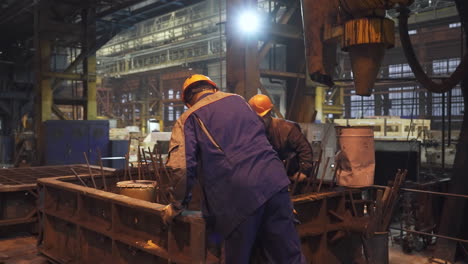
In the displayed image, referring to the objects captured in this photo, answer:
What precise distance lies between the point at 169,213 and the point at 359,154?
1.95m

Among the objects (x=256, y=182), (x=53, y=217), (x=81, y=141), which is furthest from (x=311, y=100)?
(x=81, y=141)

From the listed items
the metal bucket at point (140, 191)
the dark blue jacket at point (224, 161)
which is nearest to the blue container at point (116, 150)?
the metal bucket at point (140, 191)

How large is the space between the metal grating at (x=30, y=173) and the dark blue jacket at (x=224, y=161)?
11.4ft

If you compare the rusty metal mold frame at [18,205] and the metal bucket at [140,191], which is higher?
the metal bucket at [140,191]

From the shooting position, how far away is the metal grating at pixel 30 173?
5.92 meters

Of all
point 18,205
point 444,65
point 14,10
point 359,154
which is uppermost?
point 14,10

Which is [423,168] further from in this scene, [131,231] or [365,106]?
[365,106]

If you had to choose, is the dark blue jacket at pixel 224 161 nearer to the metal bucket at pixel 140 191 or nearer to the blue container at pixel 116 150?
the metal bucket at pixel 140 191

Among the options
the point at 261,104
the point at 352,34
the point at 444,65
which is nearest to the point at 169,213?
the point at 261,104

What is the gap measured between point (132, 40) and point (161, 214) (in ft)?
78.6

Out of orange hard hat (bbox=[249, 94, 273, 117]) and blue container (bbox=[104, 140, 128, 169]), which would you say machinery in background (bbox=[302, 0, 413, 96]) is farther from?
blue container (bbox=[104, 140, 128, 169])

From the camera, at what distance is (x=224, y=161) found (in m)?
2.67

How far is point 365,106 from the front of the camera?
72.6 feet

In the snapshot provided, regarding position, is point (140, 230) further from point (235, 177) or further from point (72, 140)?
point (72, 140)
